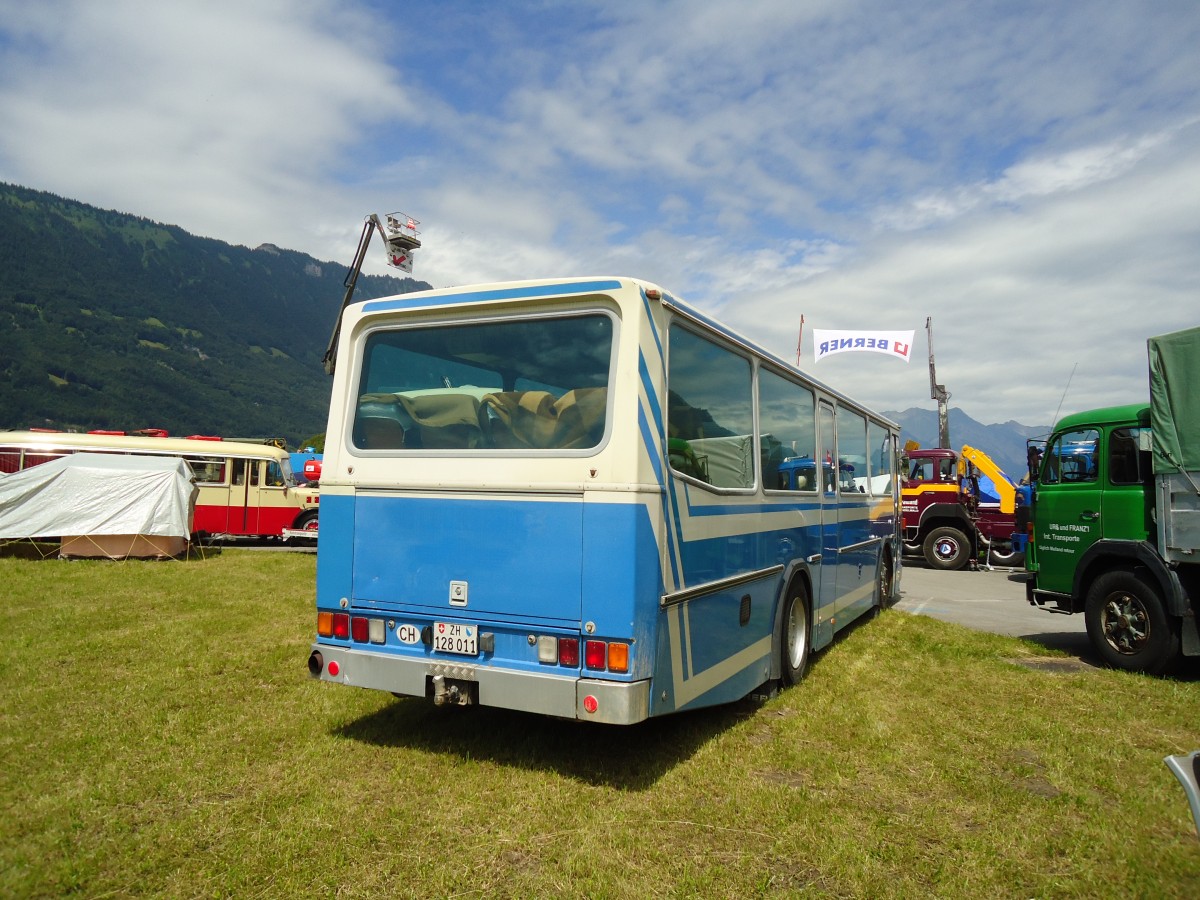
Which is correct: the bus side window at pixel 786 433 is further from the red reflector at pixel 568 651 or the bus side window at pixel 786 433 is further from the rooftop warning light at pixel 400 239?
the rooftop warning light at pixel 400 239

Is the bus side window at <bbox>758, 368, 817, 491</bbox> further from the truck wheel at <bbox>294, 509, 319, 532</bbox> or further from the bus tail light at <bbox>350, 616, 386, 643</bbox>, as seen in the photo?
the truck wheel at <bbox>294, 509, 319, 532</bbox>

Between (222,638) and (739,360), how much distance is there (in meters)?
5.87

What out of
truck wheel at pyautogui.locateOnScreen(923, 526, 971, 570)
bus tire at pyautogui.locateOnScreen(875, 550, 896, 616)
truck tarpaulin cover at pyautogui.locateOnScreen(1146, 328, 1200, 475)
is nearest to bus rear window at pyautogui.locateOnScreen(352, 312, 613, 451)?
truck tarpaulin cover at pyautogui.locateOnScreen(1146, 328, 1200, 475)

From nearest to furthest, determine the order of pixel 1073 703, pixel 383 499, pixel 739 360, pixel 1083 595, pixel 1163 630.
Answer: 1. pixel 383 499
2. pixel 739 360
3. pixel 1073 703
4. pixel 1163 630
5. pixel 1083 595

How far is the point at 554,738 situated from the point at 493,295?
2.80 meters

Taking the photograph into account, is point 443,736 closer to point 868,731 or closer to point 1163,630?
point 868,731

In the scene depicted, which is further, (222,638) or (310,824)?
(222,638)

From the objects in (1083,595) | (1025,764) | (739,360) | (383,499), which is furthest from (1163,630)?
(383,499)

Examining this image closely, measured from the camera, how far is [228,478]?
18.9 m

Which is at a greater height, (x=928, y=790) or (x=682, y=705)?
(x=682, y=705)

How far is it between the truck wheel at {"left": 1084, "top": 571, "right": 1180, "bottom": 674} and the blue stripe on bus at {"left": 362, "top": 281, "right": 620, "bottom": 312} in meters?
5.84

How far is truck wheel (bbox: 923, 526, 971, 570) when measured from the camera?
Answer: 17.2 meters

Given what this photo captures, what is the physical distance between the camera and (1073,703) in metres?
6.22

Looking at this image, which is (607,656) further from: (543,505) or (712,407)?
(712,407)
